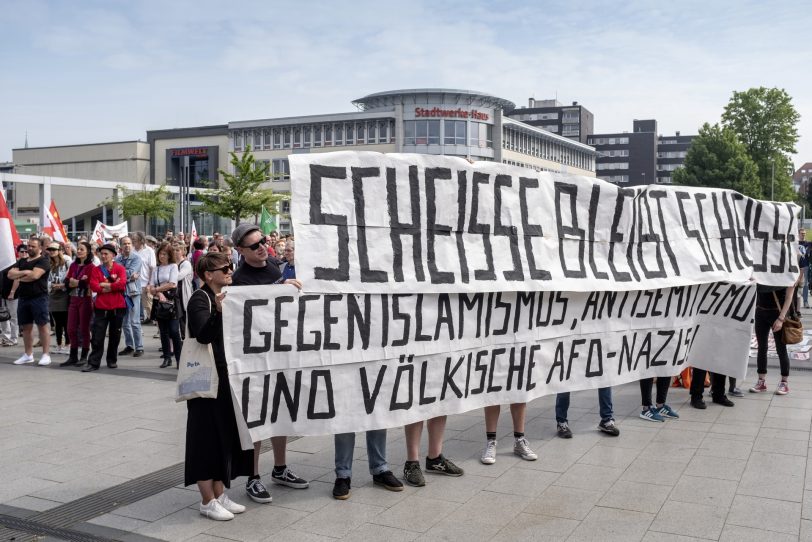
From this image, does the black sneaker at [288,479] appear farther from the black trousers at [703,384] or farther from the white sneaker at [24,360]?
the white sneaker at [24,360]

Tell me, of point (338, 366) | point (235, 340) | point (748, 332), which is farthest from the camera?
point (748, 332)

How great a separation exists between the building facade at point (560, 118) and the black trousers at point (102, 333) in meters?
120

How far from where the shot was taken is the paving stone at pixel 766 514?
5.18 meters

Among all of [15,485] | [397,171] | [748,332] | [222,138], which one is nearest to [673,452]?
[748,332]

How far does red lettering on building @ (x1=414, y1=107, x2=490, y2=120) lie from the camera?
72.1 m

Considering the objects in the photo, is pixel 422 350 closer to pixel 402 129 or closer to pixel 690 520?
pixel 690 520

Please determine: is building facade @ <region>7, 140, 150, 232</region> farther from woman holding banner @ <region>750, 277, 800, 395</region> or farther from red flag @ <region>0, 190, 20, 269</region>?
woman holding banner @ <region>750, 277, 800, 395</region>

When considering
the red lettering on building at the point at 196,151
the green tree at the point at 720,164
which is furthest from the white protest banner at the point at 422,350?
the red lettering on building at the point at 196,151

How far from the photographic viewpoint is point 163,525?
5.31 m

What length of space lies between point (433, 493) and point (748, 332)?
176 inches

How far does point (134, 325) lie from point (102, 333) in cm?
162

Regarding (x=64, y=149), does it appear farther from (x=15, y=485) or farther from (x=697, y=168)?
(x=15, y=485)

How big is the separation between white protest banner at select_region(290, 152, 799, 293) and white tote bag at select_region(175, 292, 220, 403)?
2.68ft

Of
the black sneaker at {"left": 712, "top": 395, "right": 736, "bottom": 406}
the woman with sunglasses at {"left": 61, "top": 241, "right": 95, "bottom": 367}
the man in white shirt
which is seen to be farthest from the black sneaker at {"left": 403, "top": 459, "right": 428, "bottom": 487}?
the man in white shirt
